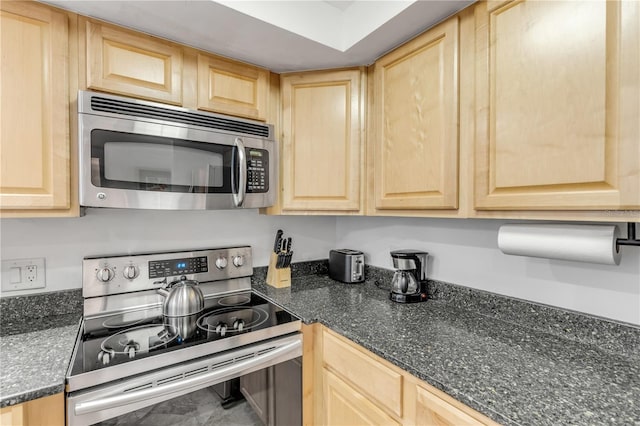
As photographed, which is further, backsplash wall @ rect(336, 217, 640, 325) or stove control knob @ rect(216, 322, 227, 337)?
stove control knob @ rect(216, 322, 227, 337)

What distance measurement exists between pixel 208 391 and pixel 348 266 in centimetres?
96

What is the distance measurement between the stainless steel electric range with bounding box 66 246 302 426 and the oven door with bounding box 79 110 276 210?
39 cm

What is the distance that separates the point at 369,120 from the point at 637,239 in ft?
3.49

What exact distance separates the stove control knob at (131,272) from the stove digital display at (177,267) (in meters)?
0.06

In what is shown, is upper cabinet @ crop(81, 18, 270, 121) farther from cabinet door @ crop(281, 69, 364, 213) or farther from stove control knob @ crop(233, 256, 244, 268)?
stove control knob @ crop(233, 256, 244, 268)

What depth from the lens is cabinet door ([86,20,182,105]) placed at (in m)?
1.16

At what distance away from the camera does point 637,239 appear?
90 centimetres

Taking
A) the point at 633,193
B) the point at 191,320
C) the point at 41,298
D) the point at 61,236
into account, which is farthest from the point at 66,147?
the point at 633,193

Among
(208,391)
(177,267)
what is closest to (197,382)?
(208,391)

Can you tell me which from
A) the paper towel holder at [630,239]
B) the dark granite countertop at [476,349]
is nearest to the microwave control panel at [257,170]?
the dark granite countertop at [476,349]

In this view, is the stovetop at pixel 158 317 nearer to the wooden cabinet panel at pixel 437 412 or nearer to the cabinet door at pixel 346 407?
the cabinet door at pixel 346 407

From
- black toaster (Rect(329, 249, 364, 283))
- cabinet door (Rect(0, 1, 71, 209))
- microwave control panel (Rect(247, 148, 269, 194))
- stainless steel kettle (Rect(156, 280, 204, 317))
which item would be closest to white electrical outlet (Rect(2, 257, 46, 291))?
cabinet door (Rect(0, 1, 71, 209))

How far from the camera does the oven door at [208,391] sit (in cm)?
91

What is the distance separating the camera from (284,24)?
1.24 metres
